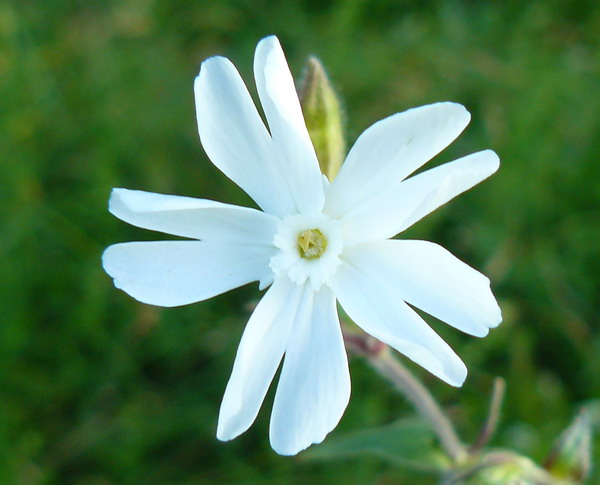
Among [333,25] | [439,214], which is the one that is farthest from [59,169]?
[439,214]

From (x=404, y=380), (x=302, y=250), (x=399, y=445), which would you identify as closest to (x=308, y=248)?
(x=302, y=250)

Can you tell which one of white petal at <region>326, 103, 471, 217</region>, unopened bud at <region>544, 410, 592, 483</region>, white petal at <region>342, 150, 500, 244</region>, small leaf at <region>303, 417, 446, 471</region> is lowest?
unopened bud at <region>544, 410, 592, 483</region>

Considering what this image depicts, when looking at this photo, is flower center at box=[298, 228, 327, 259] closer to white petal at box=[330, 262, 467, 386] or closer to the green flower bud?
white petal at box=[330, 262, 467, 386]

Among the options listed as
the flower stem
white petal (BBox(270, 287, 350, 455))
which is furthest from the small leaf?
white petal (BBox(270, 287, 350, 455))

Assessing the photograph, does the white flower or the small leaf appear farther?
the small leaf

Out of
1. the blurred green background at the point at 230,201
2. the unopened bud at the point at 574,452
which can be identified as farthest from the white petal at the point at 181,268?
the blurred green background at the point at 230,201

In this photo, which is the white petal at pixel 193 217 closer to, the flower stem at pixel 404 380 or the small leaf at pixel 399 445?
the flower stem at pixel 404 380
